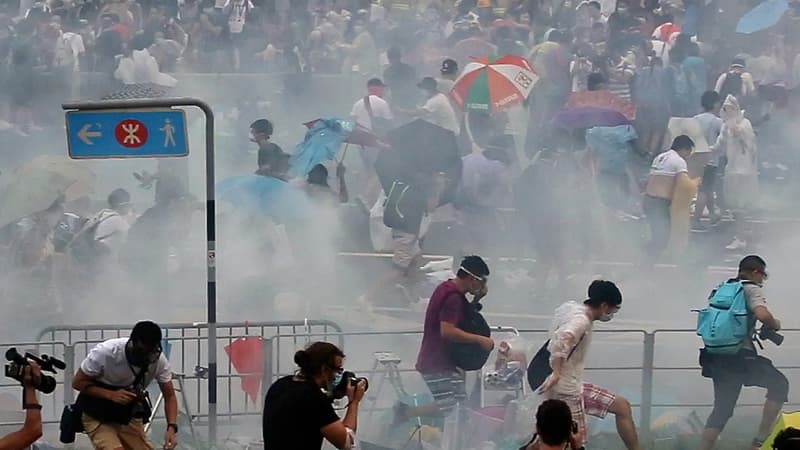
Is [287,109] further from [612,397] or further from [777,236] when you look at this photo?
[612,397]

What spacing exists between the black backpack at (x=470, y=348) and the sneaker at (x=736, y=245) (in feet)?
17.8

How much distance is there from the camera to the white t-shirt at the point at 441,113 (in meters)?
14.2

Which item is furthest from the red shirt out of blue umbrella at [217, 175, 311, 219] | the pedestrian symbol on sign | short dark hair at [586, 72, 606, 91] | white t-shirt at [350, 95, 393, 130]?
short dark hair at [586, 72, 606, 91]

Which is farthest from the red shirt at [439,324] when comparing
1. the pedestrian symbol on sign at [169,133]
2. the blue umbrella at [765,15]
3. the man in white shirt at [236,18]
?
the man in white shirt at [236,18]

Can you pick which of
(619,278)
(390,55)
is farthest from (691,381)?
(390,55)

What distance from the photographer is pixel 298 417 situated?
590 centimetres

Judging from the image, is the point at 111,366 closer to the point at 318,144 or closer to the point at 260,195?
the point at 260,195

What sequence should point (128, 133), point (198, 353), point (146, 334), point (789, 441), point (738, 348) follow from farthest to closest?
point (198, 353)
point (738, 348)
point (128, 133)
point (146, 334)
point (789, 441)

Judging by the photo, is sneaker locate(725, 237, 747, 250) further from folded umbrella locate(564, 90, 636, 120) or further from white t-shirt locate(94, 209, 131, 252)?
white t-shirt locate(94, 209, 131, 252)

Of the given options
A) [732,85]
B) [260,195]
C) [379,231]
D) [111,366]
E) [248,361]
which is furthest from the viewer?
[732,85]

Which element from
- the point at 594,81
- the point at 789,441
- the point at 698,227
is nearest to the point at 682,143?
the point at 698,227

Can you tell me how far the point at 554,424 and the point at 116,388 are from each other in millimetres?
2383

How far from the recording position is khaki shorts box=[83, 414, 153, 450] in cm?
703

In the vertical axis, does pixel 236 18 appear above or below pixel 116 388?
above
